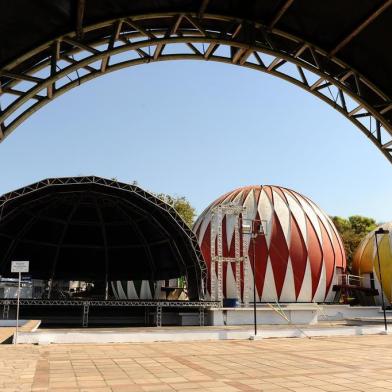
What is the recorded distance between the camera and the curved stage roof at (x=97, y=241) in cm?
3425

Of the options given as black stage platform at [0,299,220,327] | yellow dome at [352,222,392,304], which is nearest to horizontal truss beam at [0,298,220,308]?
black stage platform at [0,299,220,327]

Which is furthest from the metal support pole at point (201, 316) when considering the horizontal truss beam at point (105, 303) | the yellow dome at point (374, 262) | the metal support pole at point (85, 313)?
the yellow dome at point (374, 262)

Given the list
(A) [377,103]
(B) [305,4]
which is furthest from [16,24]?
(A) [377,103]

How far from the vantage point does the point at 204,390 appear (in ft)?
29.1

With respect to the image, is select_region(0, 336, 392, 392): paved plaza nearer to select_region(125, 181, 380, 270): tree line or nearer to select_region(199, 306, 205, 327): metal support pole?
select_region(199, 306, 205, 327): metal support pole

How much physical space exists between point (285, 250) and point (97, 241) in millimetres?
17607

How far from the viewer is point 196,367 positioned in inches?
472

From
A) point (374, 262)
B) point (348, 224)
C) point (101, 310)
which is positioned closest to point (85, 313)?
point (101, 310)

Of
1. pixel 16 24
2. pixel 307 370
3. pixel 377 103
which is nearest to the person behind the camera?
pixel 16 24

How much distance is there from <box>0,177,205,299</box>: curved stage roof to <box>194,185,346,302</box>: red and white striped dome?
234 inches

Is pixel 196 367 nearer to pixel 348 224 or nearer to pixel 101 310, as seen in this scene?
pixel 101 310

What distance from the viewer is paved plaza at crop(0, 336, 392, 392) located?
9.30 meters

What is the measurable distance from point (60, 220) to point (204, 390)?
3250 centimetres

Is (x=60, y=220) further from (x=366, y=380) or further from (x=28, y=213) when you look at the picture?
(x=366, y=380)
